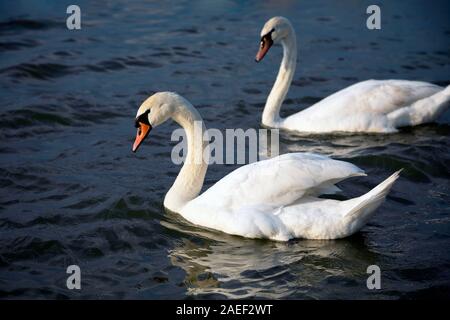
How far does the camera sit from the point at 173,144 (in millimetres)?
11297

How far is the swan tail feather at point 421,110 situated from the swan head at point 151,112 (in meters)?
3.92

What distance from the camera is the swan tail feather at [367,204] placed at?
7.71 meters

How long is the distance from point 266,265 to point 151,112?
2007 millimetres

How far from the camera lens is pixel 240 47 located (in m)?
15.2

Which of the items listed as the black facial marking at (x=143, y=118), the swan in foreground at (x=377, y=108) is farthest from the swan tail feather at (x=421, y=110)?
the black facial marking at (x=143, y=118)

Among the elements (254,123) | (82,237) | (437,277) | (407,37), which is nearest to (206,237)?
(82,237)

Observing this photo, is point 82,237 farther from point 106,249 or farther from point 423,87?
point 423,87

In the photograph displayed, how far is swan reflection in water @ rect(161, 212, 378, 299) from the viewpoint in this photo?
24.4 ft

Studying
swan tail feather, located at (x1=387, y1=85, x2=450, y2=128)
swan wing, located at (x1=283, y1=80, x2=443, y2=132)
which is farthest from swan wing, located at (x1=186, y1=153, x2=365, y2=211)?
swan tail feather, located at (x1=387, y1=85, x2=450, y2=128)

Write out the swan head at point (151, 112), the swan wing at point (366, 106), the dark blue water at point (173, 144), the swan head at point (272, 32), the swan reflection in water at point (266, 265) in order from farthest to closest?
the swan head at point (272, 32)
the swan wing at point (366, 106)
the swan head at point (151, 112)
the dark blue water at point (173, 144)
the swan reflection in water at point (266, 265)

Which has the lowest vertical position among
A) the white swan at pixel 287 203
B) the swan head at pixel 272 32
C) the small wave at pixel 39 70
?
the white swan at pixel 287 203

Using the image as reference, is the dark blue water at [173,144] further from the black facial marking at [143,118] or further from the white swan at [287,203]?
the black facial marking at [143,118]

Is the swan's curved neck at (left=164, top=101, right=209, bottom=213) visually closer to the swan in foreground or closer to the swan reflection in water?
the swan reflection in water
